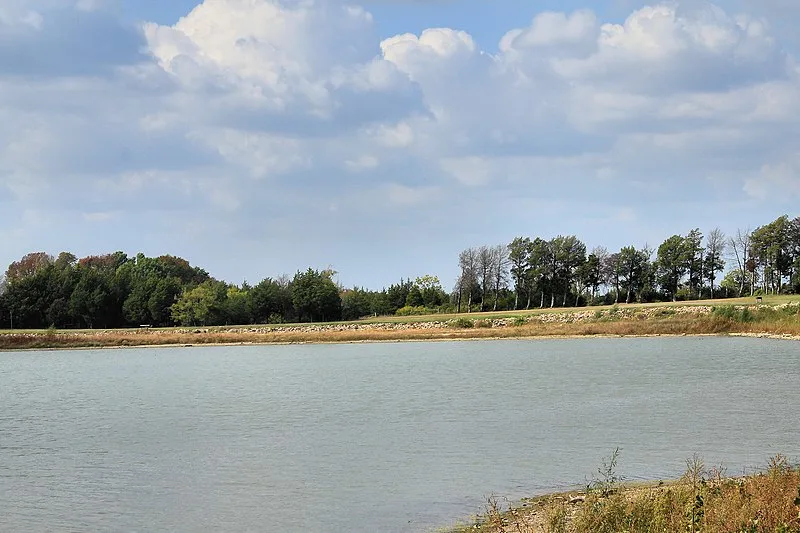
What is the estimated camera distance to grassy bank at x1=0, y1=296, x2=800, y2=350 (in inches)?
2881

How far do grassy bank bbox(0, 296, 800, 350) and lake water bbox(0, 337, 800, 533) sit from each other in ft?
84.6

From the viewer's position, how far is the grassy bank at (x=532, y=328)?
73.2 m

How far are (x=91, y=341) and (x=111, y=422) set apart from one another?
201 ft

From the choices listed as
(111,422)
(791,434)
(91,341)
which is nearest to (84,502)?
(111,422)

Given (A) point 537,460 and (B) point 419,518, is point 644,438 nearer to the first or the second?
(A) point 537,460

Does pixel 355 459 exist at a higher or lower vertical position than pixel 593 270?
lower

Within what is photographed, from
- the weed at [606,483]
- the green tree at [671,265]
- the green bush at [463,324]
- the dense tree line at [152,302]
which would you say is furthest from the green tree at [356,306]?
the weed at [606,483]

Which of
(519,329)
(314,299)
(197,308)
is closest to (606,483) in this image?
(519,329)

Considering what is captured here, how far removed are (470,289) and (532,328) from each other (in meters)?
44.9

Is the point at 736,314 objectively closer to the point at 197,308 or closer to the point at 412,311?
the point at 412,311

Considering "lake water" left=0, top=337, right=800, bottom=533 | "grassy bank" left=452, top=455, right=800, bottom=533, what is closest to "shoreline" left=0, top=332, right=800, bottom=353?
"lake water" left=0, top=337, right=800, bottom=533

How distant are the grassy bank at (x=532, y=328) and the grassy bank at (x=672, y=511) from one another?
58.9 meters

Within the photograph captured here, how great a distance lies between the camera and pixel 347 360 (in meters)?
58.1

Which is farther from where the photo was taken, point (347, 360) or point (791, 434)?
point (347, 360)
